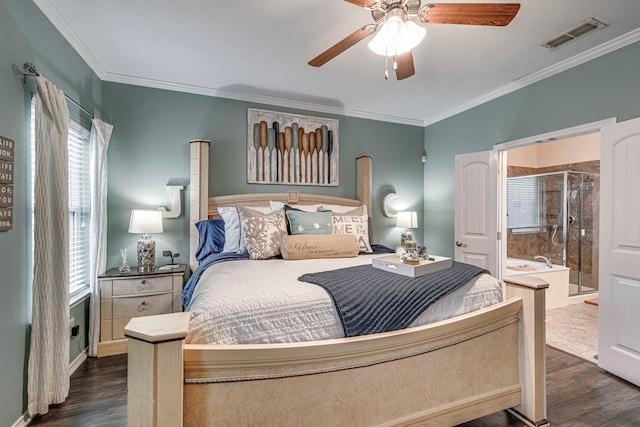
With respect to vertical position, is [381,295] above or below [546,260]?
above

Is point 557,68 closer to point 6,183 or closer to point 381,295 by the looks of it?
point 381,295

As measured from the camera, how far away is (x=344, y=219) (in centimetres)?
290

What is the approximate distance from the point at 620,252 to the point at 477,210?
1.35 m

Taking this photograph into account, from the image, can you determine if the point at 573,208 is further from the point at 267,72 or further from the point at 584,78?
the point at 267,72

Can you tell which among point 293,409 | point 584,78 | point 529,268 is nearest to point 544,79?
point 584,78

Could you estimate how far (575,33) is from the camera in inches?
89.3

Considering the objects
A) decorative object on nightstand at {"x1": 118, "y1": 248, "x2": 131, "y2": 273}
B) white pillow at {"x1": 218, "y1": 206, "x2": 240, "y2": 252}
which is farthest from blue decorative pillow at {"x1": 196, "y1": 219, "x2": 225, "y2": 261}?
decorative object on nightstand at {"x1": 118, "y1": 248, "x2": 131, "y2": 273}

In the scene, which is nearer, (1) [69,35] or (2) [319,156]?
(1) [69,35]

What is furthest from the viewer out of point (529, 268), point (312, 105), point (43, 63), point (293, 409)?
point (529, 268)

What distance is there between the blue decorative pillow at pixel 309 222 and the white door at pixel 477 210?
6.12ft

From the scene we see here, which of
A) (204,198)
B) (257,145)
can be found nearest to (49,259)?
(204,198)

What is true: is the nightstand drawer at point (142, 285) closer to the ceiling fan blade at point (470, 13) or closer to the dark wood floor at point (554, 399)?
the dark wood floor at point (554, 399)

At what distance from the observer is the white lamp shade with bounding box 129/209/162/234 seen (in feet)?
8.93

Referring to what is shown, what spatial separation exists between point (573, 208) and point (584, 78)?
269cm
